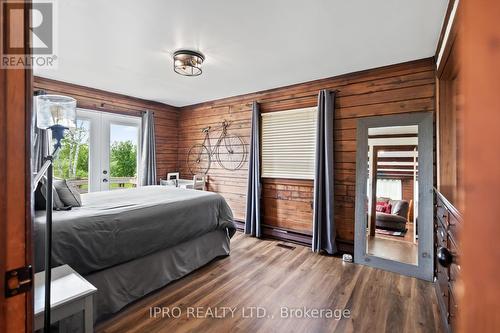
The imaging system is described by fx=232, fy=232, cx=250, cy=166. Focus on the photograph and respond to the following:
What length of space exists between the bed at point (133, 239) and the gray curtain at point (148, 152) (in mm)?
1590

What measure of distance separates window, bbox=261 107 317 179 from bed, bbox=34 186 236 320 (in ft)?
4.31

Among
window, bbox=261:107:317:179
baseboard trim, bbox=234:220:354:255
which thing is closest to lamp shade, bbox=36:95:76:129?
window, bbox=261:107:317:179

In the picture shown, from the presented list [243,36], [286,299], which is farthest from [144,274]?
[243,36]

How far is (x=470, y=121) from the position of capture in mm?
418

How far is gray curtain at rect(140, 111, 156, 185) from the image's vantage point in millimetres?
4465

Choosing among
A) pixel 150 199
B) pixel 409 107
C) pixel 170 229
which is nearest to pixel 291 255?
pixel 170 229

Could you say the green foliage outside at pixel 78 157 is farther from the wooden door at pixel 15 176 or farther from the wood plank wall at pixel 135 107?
the wooden door at pixel 15 176

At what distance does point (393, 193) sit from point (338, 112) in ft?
4.18

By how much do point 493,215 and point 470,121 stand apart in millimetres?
168

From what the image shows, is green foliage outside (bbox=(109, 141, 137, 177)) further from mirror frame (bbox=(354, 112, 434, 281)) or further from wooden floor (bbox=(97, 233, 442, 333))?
mirror frame (bbox=(354, 112, 434, 281))

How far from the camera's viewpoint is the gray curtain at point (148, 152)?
176 inches

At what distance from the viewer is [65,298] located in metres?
1.20

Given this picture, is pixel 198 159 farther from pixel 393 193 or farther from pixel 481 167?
pixel 481 167

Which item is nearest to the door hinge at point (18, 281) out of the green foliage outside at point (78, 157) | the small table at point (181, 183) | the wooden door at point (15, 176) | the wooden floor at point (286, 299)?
the wooden door at point (15, 176)
